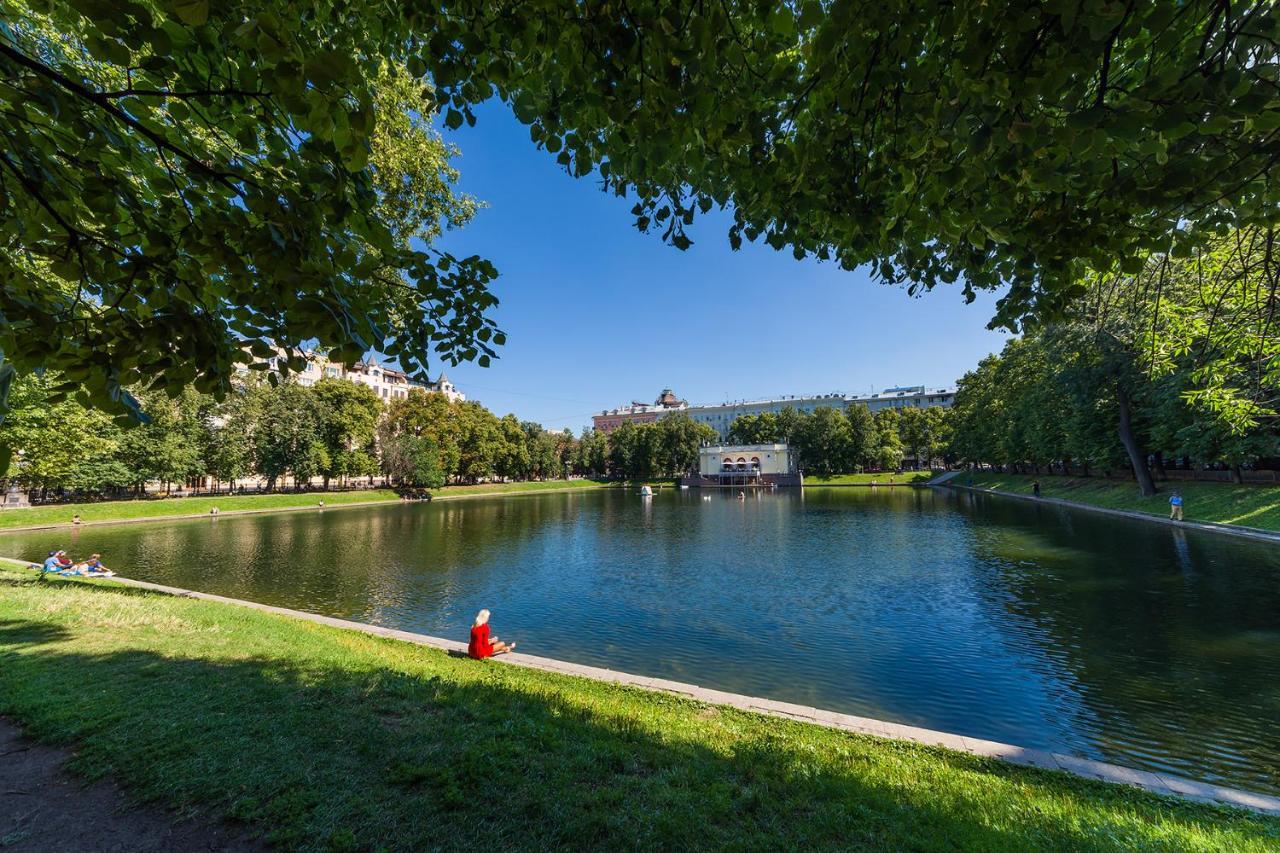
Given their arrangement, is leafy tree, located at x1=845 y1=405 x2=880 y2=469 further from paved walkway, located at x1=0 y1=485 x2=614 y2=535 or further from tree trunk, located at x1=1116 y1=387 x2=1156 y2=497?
tree trunk, located at x1=1116 y1=387 x2=1156 y2=497

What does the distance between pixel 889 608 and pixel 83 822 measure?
50.6 feet

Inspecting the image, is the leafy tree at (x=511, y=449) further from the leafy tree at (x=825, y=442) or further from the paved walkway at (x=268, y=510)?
the leafy tree at (x=825, y=442)

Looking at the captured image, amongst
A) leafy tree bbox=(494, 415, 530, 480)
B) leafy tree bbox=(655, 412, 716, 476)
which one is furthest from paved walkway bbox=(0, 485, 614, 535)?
leafy tree bbox=(655, 412, 716, 476)

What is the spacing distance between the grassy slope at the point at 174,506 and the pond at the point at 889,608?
486 cm

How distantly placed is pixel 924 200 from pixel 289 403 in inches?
2610

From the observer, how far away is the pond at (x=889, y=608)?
8.41 m

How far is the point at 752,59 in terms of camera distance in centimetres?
376

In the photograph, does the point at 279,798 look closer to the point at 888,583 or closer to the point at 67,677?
the point at 67,677

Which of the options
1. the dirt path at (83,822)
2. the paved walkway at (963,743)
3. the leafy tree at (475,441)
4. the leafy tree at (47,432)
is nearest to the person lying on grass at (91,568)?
the leafy tree at (47,432)

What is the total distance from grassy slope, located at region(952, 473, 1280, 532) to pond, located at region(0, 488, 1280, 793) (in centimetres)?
269

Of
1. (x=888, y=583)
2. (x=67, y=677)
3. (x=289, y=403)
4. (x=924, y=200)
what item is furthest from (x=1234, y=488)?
(x=289, y=403)

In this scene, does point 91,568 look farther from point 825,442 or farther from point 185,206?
point 825,442

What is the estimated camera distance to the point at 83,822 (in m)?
3.62

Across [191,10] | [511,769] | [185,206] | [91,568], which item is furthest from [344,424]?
[191,10]
